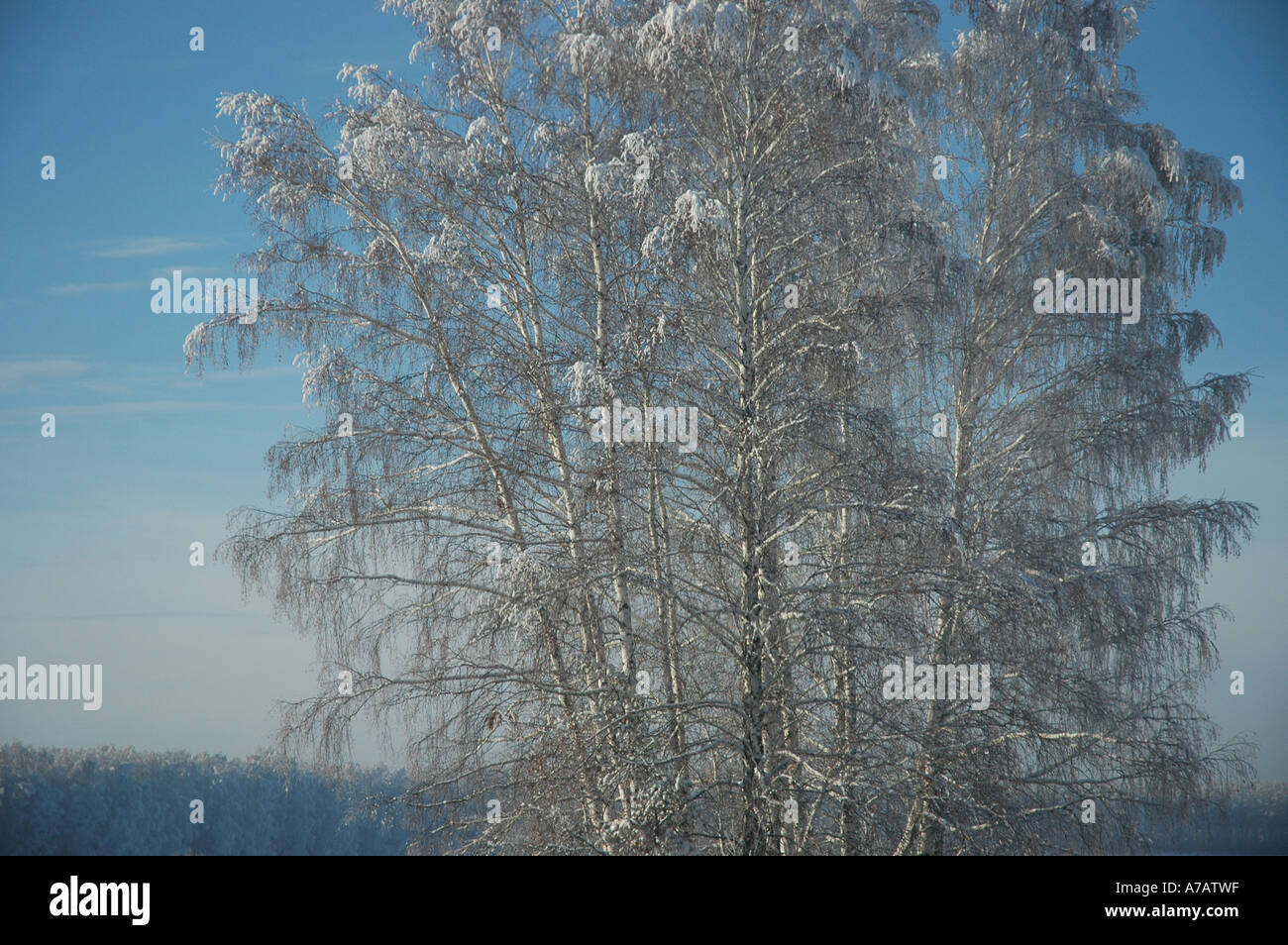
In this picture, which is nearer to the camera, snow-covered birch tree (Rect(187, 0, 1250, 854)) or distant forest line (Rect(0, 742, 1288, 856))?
snow-covered birch tree (Rect(187, 0, 1250, 854))

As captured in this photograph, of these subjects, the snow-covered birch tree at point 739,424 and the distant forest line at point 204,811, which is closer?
the snow-covered birch tree at point 739,424

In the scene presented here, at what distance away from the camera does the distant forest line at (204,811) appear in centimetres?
1049

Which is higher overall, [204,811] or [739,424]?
[739,424]

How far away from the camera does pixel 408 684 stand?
26.5ft

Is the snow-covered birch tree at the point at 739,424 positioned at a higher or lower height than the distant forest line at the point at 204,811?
higher

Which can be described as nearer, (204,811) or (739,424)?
(739,424)

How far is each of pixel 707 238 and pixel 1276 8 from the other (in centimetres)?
711

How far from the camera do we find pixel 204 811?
12.0 metres

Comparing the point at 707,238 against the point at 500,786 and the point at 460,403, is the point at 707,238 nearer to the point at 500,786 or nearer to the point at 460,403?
the point at 460,403

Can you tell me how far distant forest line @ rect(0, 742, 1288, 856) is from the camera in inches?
413
